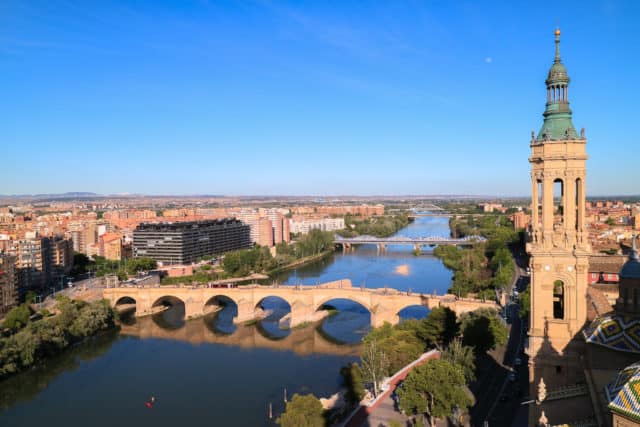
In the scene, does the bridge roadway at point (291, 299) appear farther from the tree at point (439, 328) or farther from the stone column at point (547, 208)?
the stone column at point (547, 208)

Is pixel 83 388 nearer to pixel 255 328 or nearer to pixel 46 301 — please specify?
pixel 255 328

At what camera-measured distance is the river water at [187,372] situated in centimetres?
1717

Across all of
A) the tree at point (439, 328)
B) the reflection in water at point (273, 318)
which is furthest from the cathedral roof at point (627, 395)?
the reflection in water at point (273, 318)

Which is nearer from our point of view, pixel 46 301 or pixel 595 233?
pixel 46 301

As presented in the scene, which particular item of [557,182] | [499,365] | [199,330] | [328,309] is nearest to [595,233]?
[328,309]

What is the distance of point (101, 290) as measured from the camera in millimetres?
32094

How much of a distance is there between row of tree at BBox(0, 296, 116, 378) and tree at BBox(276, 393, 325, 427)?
42.6 feet

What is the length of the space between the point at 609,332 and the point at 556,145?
323cm

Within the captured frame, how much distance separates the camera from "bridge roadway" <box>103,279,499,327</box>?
2439 cm

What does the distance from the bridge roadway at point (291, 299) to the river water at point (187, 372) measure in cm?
91

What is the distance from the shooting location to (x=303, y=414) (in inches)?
500

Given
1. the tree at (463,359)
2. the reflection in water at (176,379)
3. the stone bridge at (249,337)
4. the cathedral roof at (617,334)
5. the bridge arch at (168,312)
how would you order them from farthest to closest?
1. the bridge arch at (168,312)
2. the stone bridge at (249,337)
3. the reflection in water at (176,379)
4. the tree at (463,359)
5. the cathedral roof at (617,334)

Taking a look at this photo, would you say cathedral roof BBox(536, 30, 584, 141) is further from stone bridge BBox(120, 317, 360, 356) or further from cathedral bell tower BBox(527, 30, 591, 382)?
stone bridge BBox(120, 317, 360, 356)

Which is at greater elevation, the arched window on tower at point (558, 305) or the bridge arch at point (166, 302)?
the arched window on tower at point (558, 305)
